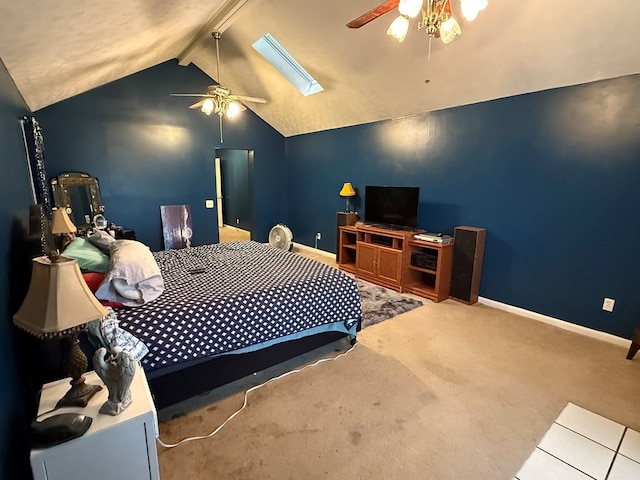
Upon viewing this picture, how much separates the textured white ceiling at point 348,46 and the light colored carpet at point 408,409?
2218 millimetres

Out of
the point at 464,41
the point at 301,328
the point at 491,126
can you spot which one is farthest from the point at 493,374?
the point at 464,41

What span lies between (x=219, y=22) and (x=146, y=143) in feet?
7.48

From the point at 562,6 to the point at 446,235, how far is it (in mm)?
2372

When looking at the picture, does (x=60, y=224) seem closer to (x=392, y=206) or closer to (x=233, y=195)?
(x=392, y=206)

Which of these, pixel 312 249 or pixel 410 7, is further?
pixel 312 249

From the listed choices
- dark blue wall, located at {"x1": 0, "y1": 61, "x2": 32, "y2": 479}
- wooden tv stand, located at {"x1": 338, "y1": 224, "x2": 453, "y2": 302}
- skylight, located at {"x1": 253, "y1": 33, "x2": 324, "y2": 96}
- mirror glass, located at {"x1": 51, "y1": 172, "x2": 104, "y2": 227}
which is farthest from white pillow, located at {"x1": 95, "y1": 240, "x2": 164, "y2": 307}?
skylight, located at {"x1": 253, "y1": 33, "x2": 324, "y2": 96}

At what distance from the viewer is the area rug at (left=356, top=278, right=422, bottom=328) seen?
3380 mm

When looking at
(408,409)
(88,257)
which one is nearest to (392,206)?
(408,409)

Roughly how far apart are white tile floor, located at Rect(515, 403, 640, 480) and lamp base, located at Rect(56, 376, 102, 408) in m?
2.01

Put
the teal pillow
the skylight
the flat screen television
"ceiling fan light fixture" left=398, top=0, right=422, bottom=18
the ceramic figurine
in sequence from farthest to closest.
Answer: the skylight < the flat screen television < the teal pillow < "ceiling fan light fixture" left=398, top=0, right=422, bottom=18 < the ceramic figurine

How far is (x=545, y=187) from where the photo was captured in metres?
3.19

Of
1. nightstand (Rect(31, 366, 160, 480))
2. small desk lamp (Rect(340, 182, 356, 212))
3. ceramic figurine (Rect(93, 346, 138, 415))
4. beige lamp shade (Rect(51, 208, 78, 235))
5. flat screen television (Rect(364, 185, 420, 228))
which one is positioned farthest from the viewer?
small desk lamp (Rect(340, 182, 356, 212))

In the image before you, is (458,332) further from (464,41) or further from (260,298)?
(464,41)

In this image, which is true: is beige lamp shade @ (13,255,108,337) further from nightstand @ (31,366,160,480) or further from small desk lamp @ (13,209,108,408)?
nightstand @ (31,366,160,480)
